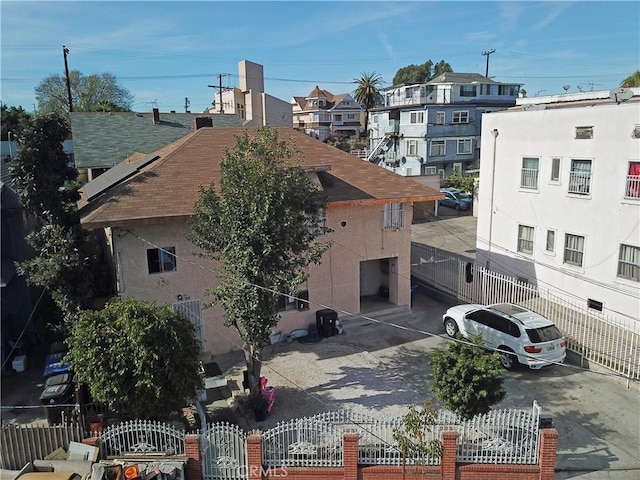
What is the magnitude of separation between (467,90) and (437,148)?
21.9 ft

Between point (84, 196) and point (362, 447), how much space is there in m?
15.1

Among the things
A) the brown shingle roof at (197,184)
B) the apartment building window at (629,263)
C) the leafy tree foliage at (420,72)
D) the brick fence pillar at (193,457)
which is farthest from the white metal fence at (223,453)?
the leafy tree foliage at (420,72)

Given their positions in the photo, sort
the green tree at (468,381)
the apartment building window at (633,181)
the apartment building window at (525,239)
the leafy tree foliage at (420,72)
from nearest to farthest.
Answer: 1. the green tree at (468,381)
2. the apartment building window at (633,181)
3. the apartment building window at (525,239)
4. the leafy tree foliage at (420,72)

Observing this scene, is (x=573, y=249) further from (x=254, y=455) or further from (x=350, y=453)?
(x=254, y=455)

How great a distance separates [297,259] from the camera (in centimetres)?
1275

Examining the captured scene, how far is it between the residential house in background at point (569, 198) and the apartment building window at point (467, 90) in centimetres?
2177

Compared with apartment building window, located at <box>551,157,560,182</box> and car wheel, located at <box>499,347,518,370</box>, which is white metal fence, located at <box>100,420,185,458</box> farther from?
apartment building window, located at <box>551,157,560,182</box>

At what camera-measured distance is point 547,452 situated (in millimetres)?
10086

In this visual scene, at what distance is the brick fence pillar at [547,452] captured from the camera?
1000cm

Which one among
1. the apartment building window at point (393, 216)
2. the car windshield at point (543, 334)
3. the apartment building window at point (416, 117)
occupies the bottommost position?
the car windshield at point (543, 334)

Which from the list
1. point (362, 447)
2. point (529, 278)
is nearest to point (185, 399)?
point (362, 447)

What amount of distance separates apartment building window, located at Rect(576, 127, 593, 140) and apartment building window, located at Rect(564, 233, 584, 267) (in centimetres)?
365

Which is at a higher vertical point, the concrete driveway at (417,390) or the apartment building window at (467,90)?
the apartment building window at (467,90)

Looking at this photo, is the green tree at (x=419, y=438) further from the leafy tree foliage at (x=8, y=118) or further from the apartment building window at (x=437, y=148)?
the leafy tree foliage at (x=8, y=118)
